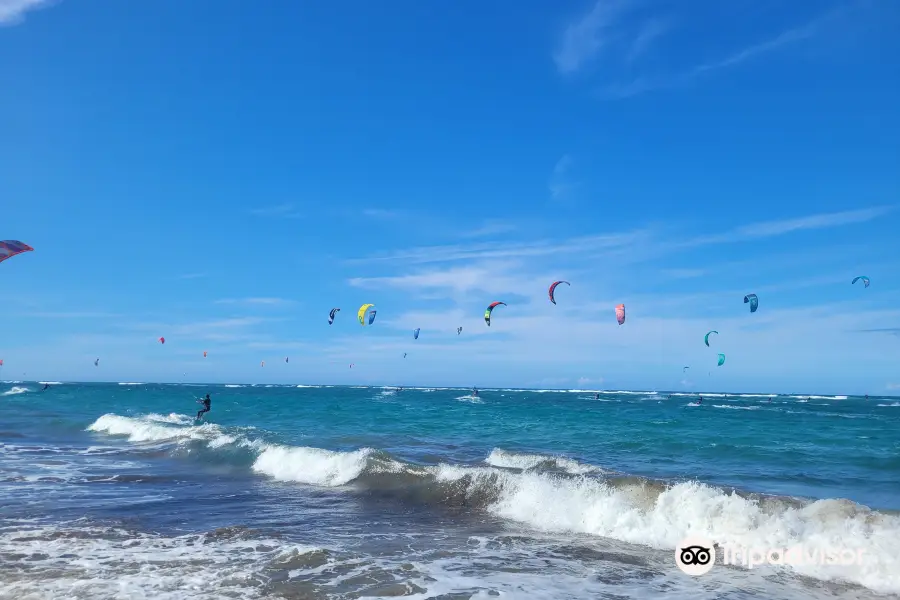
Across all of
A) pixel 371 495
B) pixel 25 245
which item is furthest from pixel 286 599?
pixel 25 245

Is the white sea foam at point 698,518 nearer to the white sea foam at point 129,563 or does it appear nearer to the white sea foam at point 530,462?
the white sea foam at point 530,462

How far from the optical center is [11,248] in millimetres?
14047

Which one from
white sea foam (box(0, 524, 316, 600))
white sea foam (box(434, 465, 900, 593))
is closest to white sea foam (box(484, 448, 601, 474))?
white sea foam (box(434, 465, 900, 593))

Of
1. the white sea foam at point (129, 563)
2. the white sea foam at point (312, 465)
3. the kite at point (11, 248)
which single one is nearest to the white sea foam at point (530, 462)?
the white sea foam at point (312, 465)

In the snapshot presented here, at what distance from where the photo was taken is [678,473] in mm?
17062

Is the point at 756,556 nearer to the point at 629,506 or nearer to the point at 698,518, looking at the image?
the point at 698,518

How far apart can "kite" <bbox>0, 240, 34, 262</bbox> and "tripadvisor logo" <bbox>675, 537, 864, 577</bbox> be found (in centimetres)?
1492

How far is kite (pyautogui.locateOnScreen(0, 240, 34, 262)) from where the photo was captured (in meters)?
13.9

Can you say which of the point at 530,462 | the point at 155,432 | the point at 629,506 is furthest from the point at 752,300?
the point at 155,432

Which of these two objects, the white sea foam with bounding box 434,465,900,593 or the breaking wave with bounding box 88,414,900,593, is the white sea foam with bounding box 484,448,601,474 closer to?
the breaking wave with bounding box 88,414,900,593

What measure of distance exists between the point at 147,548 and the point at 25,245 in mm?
8416

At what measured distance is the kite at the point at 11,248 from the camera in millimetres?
13875

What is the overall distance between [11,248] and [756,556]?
53.3 feet

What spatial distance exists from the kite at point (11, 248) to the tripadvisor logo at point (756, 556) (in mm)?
14922
